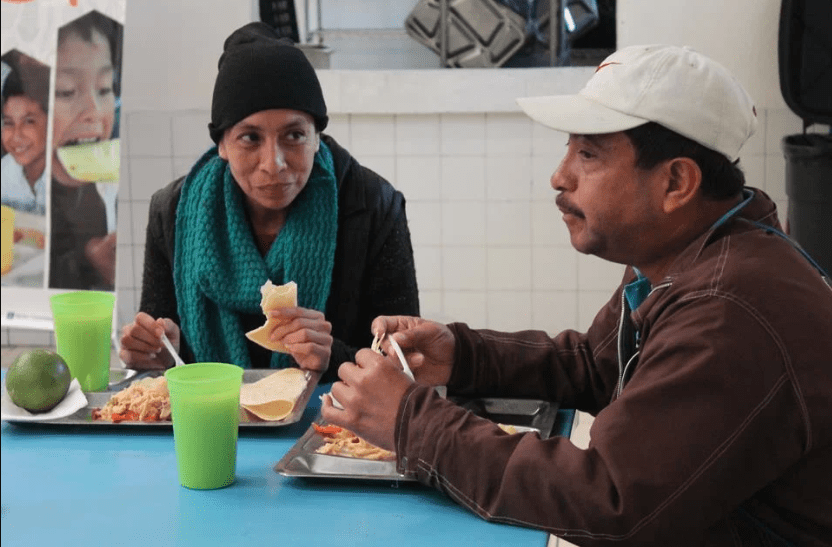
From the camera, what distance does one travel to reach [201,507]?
5.09ft

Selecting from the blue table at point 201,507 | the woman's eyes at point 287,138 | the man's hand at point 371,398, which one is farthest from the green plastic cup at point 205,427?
the woman's eyes at point 287,138

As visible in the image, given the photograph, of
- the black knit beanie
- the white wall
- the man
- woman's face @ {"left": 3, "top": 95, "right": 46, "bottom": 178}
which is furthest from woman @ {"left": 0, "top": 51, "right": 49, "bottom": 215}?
the man

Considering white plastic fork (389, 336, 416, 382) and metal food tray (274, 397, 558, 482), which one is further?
white plastic fork (389, 336, 416, 382)

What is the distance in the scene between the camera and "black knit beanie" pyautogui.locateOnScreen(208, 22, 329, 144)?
2.29 metres

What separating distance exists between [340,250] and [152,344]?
523 millimetres

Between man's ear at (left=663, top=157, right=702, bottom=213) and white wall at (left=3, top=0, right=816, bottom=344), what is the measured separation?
2745 mm

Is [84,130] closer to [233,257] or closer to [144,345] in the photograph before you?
[233,257]

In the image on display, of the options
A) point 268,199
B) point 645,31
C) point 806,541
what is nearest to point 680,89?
point 806,541

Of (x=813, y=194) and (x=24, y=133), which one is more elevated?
(x=24, y=133)

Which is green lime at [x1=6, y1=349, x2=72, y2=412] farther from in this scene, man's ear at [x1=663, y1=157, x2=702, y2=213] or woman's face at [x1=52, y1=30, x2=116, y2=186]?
woman's face at [x1=52, y1=30, x2=116, y2=186]

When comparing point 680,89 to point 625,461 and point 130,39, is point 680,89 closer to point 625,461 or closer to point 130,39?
point 625,461

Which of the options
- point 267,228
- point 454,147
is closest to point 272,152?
point 267,228

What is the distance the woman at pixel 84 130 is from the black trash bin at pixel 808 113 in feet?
8.12

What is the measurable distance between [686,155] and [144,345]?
1172 millimetres
